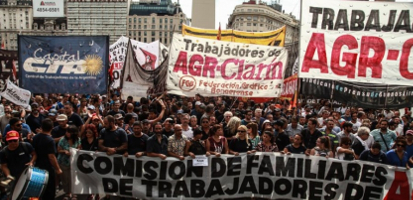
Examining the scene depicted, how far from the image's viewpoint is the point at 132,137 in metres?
6.68

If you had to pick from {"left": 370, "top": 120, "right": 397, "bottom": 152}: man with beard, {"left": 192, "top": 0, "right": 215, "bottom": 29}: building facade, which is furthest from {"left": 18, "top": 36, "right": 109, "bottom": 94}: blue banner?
{"left": 192, "top": 0, "right": 215, "bottom": 29}: building facade

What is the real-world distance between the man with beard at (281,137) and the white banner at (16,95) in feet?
18.7

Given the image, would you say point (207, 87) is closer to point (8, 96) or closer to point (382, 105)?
point (382, 105)

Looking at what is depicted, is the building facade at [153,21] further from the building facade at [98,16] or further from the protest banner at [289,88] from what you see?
the protest banner at [289,88]

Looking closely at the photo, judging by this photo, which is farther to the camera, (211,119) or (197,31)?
(197,31)

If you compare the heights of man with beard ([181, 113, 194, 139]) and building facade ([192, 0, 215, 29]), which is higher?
building facade ([192, 0, 215, 29])

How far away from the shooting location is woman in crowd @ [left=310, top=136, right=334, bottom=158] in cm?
671

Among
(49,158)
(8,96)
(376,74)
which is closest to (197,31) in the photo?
(8,96)

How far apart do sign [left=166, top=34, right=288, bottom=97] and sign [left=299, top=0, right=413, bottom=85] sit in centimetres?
126

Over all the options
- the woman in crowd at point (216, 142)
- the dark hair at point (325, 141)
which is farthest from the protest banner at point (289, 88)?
the woman in crowd at point (216, 142)

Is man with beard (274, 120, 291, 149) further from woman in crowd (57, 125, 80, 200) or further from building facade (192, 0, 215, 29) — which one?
building facade (192, 0, 215, 29)

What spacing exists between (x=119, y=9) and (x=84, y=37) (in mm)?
128432

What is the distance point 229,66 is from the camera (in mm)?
9273

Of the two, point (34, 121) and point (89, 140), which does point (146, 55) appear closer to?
point (34, 121)
